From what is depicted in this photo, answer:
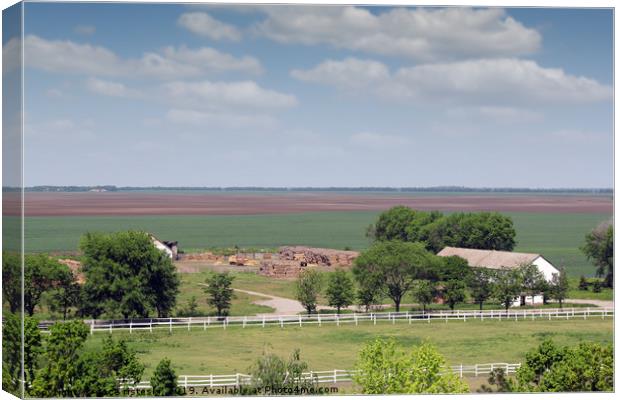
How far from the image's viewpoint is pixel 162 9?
71.4ft

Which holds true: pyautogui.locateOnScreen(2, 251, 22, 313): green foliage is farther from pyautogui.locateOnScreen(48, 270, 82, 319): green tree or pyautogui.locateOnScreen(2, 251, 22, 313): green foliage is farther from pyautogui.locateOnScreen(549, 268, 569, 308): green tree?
pyautogui.locateOnScreen(549, 268, 569, 308): green tree

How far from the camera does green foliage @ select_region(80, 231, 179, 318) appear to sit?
25.5 m

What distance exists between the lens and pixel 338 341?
23.9 meters

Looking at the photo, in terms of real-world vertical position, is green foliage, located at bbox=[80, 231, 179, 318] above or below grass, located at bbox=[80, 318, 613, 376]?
above

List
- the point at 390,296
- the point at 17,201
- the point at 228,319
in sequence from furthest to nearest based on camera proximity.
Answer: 1. the point at 390,296
2. the point at 228,319
3. the point at 17,201

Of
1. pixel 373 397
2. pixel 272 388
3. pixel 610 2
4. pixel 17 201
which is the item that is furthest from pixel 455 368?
pixel 17 201

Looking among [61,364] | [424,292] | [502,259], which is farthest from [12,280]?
[502,259]

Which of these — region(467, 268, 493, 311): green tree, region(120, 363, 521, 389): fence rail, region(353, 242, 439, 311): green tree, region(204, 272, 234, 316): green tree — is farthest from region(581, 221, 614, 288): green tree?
region(204, 272, 234, 316): green tree

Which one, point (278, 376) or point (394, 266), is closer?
point (278, 376)

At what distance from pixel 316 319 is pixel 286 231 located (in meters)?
24.7

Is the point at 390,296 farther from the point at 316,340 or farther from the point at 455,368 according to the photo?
the point at 455,368

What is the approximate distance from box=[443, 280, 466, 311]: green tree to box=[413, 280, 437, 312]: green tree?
1.12ft

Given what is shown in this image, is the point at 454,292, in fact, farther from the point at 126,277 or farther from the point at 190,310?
the point at 126,277

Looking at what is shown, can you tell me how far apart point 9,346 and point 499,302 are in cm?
1286
